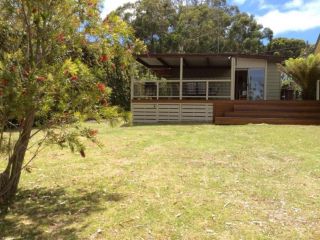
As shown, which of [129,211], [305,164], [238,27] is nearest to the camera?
[129,211]

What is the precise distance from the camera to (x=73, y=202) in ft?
18.9

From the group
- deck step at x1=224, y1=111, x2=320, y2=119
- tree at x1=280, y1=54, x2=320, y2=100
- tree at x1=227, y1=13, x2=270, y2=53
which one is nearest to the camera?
deck step at x1=224, y1=111, x2=320, y2=119

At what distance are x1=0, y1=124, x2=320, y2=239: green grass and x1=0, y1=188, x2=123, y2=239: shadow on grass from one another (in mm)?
12

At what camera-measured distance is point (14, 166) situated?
560cm

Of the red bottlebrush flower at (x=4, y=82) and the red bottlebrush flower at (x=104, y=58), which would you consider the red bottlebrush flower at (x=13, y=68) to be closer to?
the red bottlebrush flower at (x=4, y=82)

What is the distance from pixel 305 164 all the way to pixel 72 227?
4679mm

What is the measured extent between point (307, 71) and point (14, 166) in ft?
54.9

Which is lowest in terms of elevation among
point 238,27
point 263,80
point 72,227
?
point 72,227

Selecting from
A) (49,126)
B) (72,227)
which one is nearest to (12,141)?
(49,126)

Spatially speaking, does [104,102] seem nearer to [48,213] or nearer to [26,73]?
[26,73]

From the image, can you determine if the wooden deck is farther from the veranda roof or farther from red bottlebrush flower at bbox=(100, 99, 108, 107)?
red bottlebrush flower at bbox=(100, 99, 108, 107)

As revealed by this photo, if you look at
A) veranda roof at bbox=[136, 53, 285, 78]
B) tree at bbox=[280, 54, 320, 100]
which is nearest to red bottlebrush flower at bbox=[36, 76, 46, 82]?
veranda roof at bbox=[136, 53, 285, 78]

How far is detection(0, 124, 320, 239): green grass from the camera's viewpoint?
463 cm

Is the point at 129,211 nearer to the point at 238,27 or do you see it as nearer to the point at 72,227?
the point at 72,227
